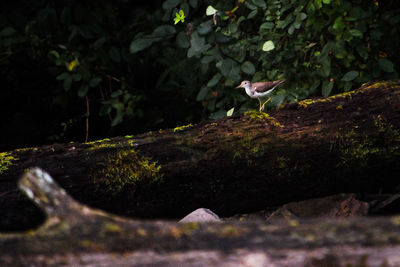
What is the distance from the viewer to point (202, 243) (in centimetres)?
127

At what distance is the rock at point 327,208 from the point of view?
3.19 metres

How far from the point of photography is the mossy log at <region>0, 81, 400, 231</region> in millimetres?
2725

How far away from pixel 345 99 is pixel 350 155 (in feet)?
1.32

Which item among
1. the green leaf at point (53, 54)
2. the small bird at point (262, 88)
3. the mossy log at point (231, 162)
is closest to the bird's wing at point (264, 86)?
the small bird at point (262, 88)

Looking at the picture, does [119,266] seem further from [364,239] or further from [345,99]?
[345,99]

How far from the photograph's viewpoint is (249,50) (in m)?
3.84

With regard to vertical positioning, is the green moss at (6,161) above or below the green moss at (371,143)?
above

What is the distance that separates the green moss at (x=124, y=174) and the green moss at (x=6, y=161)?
20.0 inches

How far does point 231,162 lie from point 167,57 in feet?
7.11

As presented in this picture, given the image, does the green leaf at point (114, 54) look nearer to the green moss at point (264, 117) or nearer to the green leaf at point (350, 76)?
the green moss at point (264, 117)

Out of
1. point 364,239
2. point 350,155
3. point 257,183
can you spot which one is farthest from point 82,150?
point 364,239

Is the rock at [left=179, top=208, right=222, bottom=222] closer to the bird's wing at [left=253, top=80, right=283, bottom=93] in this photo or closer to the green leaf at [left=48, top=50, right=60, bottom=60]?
the bird's wing at [left=253, top=80, right=283, bottom=93]

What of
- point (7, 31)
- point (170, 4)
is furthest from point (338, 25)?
point (7, 31)

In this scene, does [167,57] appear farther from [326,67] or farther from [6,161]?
[6,161]
